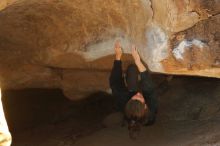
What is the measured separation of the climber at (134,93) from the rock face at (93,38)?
0.10m

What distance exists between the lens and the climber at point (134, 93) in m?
2.93

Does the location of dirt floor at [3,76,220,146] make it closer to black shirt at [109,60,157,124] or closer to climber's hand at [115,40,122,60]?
black shirt at [109,60,157,124]

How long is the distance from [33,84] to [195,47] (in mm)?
1827

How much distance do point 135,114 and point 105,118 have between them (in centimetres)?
97

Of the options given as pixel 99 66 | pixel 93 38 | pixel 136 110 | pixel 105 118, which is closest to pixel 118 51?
pixel 93 38

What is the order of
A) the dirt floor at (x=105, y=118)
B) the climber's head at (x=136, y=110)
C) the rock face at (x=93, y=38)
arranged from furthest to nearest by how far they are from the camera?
1. the dirt floor at (x=105, y=118)
2. the climber's head at (x=136, y=110)
3. the rock face at (x=93, y=38)

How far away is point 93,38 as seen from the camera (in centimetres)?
316

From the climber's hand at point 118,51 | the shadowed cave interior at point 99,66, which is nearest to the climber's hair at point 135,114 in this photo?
the shadowed cave interior at point 99,66

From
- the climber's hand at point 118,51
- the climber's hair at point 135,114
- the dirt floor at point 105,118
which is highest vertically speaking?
the climber's hand at point 118,51

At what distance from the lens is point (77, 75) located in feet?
11.9

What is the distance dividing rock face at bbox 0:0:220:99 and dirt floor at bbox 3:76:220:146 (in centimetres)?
31

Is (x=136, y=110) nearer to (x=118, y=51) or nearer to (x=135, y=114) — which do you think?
(x=135, y=114)

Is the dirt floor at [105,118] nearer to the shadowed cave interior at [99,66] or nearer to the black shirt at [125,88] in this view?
the shadowed cave interior at [99,66]

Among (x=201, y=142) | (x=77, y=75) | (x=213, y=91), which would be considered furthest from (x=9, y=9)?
(x=213, y=91)
